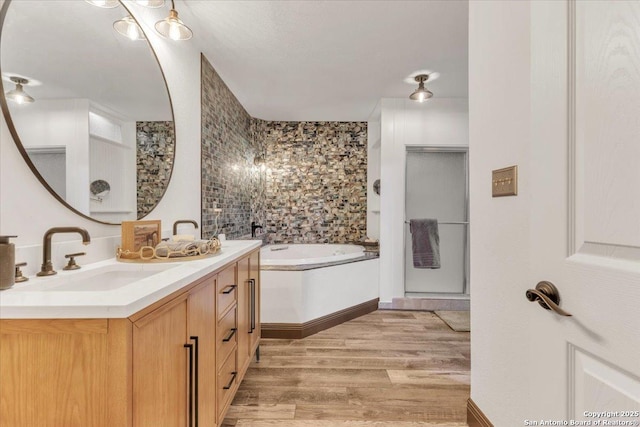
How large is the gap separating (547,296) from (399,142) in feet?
9.80

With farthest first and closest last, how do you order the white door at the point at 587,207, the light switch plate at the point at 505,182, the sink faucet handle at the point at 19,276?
the light switch plate at the point at 505,182, the sink faucet handle at the point at 19,276, the white door at the point at 587,207

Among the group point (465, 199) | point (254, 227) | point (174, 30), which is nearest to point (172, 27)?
point (174, 30)

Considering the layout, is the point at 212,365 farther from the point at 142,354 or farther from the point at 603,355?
the point at 603,355

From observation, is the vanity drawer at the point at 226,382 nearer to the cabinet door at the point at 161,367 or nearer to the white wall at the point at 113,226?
the cabinet door at the point at 161,367

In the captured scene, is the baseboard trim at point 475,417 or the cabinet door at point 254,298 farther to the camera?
the cabinet door at point 254,298

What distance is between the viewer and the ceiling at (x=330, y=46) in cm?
195

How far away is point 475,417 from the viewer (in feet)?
4.87

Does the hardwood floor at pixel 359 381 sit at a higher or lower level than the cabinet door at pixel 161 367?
lower

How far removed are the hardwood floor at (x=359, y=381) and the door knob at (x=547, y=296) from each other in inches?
48.7

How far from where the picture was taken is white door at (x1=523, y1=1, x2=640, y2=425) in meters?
0.57

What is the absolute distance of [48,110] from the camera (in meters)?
1.16

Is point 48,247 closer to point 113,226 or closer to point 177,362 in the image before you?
point 113,226

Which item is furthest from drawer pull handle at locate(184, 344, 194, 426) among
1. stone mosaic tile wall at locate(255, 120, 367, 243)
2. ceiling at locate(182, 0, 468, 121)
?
stone mosaic tile wall at locate(255, 120, 367, 243)

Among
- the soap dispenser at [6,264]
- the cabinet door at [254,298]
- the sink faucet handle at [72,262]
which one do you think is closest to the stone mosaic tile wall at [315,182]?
the cabinet door at [254,298]
